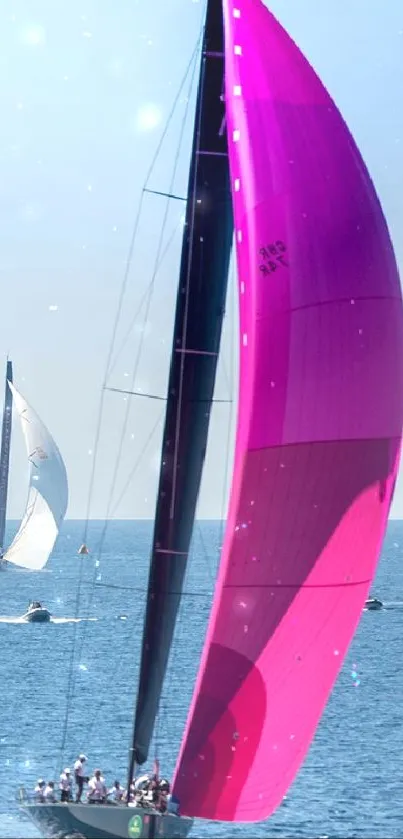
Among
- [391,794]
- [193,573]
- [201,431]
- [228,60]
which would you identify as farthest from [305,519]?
[193,573]

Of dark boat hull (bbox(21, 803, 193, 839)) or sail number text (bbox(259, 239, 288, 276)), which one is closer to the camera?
sail number text (bbox(259, 239, 288, 276))

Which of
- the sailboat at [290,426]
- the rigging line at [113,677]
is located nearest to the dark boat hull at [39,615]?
the rigging line at [113,677]

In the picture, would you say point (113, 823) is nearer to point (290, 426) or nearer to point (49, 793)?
point (49, 793)

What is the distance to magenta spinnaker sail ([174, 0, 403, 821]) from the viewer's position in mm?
22312

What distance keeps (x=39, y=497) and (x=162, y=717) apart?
59.3 meters

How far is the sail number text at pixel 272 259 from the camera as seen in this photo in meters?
22.2

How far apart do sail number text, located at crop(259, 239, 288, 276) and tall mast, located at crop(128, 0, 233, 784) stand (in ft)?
10.5

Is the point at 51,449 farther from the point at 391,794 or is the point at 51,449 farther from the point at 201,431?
the point at 201,431

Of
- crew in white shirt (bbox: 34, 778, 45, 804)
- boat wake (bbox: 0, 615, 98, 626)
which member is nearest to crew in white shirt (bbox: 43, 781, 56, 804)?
crew in white shirt (bbox: 34, 778, 45, 804)

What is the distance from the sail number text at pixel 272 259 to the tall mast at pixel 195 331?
3.20 meters

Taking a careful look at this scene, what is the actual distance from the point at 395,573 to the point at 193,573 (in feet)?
80.2

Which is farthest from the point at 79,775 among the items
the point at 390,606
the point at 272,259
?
the point at 390,606

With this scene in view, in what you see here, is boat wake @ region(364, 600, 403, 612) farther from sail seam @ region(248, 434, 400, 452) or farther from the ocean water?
sail seam @ region(248, 434, 400, 452)

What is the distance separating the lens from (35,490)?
115125 millimetres
